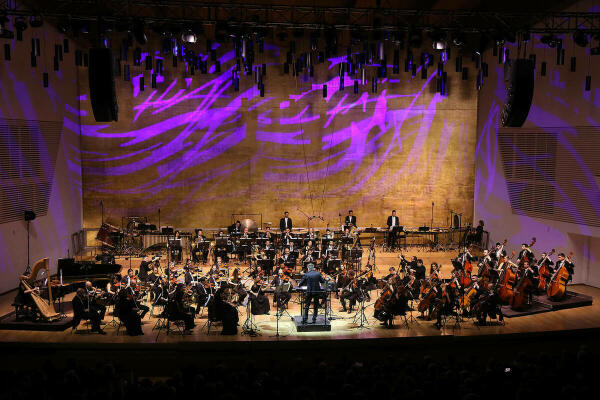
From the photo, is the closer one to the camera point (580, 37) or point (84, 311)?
point (84, 311)

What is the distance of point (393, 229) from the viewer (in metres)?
18.8

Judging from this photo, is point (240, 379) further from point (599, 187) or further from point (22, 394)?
point (599, 187)

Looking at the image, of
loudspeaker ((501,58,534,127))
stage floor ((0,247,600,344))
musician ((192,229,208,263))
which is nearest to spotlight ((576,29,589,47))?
loudspeaker ((501,58,534,127))

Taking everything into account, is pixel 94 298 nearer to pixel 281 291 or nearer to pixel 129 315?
pixel 129 315

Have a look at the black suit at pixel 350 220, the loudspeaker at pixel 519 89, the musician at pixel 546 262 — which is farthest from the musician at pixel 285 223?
the loudspeaker at pixel 519 89

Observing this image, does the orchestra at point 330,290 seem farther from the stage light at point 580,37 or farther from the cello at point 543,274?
the stage light at point 580,37

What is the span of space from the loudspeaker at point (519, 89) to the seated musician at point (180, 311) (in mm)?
7434

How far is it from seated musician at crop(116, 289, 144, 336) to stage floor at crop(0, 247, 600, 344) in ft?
0.54

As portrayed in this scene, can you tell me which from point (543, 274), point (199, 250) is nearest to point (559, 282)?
point (543, 274)

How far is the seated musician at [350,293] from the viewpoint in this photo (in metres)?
12.1

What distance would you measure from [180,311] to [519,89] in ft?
26.1

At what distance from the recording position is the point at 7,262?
14.0m

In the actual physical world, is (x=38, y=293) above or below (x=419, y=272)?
below

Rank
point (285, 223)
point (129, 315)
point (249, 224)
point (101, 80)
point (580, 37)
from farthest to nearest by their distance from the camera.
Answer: point (285, 223) < point (249, 224) < point (580, 37) < point (129, 315) < point (101, 80)
